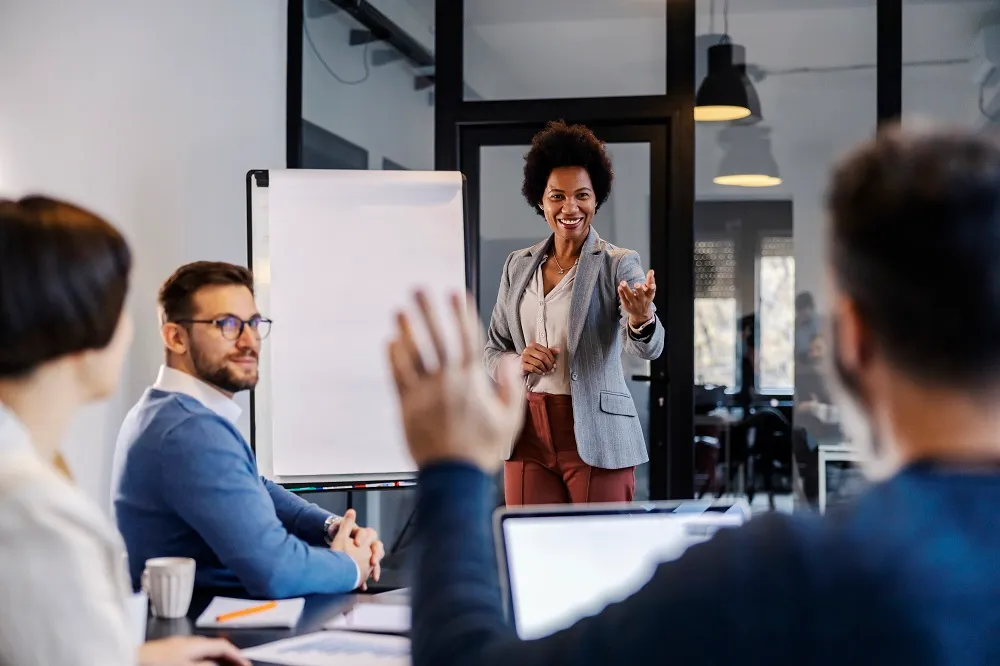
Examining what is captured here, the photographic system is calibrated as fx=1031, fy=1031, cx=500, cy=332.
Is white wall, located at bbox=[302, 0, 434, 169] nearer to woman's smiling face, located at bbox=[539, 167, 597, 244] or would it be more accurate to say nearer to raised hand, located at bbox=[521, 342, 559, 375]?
woman's smiling face, located at bbox=[539, 167, 597, 244]

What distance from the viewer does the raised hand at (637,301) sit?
3.21 meters

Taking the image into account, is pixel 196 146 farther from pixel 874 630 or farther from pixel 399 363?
pixel 874 630

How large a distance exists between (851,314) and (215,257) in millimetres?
3722

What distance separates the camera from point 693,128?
4293mm

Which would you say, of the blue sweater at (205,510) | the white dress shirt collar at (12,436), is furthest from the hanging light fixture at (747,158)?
the white dress shirt collar at (12,436)

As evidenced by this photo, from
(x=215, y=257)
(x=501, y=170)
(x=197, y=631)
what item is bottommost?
(x=197, y=631)

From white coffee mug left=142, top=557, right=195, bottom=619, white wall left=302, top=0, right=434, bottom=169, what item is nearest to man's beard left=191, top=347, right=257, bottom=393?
white coffee mug left=142, top=557, right=195, bottom=619

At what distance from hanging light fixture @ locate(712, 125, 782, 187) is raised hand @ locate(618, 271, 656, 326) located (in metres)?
1.29

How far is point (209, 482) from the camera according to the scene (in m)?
2.05

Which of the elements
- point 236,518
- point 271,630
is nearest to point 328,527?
point 236,518

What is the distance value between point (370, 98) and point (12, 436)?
3710mm

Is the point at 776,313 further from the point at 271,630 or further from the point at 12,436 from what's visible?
the point at 12,436

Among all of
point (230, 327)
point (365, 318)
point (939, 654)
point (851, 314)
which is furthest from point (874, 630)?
point (365, 318)

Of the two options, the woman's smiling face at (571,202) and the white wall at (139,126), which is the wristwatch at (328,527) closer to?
the white wall at (139,126)
